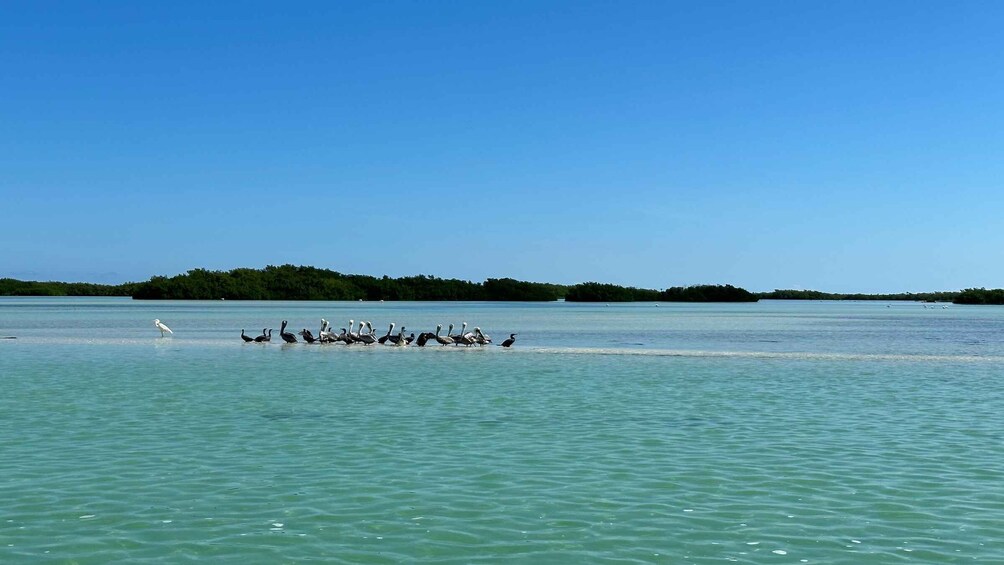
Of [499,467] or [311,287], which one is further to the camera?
[311,287]

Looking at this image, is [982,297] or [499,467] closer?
[499,467]

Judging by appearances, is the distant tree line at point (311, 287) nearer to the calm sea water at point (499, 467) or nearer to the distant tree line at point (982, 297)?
the distant tree line at point (982, 297)

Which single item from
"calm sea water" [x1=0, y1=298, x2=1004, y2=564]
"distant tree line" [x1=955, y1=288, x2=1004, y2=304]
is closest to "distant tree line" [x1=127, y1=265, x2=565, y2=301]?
"distant tree line" [x1=955, y1=288, x2=1004, y2=304]

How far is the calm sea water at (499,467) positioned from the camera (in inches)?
294

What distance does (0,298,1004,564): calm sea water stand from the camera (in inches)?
294

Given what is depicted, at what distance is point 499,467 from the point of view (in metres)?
10.4

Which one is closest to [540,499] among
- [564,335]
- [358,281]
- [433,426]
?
[433,426]

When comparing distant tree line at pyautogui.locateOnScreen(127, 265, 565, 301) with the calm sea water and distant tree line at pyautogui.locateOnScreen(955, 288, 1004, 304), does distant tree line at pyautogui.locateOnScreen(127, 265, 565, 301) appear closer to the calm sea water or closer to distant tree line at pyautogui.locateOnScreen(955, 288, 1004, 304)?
distant tree line at pyautogui.locateOnScreen(955, 288, 1004, 304)

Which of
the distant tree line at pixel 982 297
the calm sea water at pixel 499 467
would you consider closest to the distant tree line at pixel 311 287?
the distant tree line at pixel 982 297

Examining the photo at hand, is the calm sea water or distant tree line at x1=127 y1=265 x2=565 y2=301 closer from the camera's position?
the calm sea water

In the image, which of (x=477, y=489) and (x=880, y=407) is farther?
(x=880, y=407)

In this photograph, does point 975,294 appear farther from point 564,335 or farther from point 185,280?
point 185,280

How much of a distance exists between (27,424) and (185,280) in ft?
451

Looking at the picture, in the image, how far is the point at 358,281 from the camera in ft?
538
